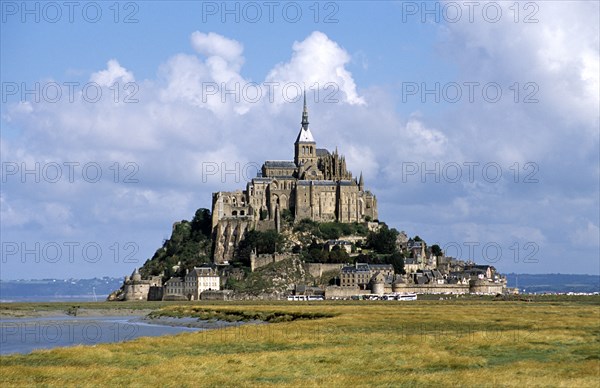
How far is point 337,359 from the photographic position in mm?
48750

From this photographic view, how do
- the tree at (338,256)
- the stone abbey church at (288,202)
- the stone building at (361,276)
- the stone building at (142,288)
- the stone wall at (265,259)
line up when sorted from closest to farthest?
the stone building at (361,276)
the stone wall at (265,259)
the tree at (338,256)
the stone building at (142,288)
the stone abbey church at (288,202)

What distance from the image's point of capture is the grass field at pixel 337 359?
4200 centimetres

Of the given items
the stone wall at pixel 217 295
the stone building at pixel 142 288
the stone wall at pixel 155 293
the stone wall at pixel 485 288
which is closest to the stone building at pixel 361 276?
the stone wall at pixel 485 288

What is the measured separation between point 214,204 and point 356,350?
455ft

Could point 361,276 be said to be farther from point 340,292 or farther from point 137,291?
point 137,291

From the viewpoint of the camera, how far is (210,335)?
6581cm

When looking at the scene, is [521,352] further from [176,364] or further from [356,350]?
[176,364]

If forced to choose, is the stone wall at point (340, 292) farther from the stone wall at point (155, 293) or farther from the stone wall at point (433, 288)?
the stone wall at point (155, 293)

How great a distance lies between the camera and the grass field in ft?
138

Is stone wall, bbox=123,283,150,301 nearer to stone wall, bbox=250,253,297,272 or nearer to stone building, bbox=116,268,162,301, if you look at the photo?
stone building, bbox=116,268,162,301

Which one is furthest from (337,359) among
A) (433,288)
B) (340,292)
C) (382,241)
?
(382,241)

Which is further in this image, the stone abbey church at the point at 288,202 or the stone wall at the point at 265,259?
the stone abbey church at the point at 288,202

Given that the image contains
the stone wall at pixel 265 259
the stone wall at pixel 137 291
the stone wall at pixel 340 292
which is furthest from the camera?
the stone wall at pixel 137 291

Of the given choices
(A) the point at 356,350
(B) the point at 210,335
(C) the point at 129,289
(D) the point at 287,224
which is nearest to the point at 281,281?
(D) the point at 287,224
